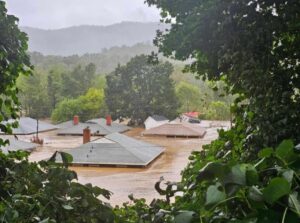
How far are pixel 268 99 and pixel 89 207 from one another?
875 millimetres

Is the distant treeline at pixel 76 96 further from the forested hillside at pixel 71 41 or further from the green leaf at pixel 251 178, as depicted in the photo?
the forested hillside at pixel 71 41

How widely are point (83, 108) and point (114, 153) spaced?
1781 cm

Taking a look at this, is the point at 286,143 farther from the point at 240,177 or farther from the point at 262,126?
the point at 262,126

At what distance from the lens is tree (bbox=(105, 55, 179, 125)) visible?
101 feet

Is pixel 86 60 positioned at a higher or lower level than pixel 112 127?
higher

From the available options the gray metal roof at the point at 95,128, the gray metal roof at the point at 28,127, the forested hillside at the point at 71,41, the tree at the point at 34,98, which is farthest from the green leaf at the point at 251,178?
the forested hillside at the point at 71,41

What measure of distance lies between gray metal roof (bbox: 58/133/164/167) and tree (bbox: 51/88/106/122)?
51.0 feet

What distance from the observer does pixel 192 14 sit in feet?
6.57

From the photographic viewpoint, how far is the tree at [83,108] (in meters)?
34.0

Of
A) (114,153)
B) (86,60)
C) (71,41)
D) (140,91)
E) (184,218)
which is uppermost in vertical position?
(71,41)

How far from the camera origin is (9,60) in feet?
6.12

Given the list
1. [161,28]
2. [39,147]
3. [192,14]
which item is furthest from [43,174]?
[39,147]

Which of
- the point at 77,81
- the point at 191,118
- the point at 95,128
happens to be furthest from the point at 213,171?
the point at 77,81

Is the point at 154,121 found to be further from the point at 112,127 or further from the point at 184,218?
the point at 184,218
